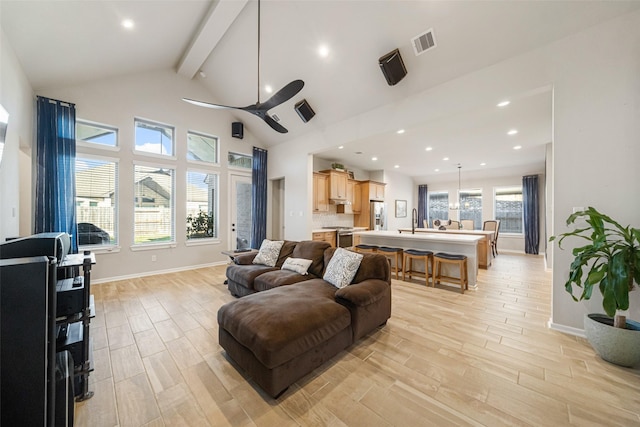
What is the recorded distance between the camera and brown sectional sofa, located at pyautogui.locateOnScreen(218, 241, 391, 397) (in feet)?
5.57

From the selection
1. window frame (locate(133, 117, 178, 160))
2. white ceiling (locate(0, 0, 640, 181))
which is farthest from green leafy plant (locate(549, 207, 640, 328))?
window frame (locate(133, 117, 178, 160))

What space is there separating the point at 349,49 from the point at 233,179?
4089mm

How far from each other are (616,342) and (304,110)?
5105 millimetres

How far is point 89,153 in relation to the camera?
14.1ft

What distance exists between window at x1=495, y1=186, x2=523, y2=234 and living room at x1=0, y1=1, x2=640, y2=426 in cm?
666

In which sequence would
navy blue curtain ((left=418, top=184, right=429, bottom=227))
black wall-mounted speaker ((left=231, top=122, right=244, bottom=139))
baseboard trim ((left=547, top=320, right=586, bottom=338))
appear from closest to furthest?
baseboard trim ((left=547, top=320, right=586, bottom=338)), black wall-mounted speaker ((left=231, top=122, right=244, bottom=139)), navy blue curtain ((left=418, top=184, right=429, bottom=227))

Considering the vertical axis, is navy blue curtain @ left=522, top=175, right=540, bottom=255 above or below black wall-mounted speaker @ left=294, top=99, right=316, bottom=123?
below

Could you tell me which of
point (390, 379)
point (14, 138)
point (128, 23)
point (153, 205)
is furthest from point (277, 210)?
point (390, 379)

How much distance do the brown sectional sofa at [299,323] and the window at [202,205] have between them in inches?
160

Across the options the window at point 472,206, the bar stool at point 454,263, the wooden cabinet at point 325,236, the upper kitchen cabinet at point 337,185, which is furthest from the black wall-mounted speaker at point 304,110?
the window at point 472,206

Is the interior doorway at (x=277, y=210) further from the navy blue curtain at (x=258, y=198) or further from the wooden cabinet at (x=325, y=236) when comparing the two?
the wooden cabinet at (x=325, y=236)

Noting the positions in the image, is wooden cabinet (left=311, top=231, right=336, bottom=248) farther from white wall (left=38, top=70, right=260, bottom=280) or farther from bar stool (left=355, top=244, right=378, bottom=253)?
white wall (left=38, top=70, right=260, bottom=280)

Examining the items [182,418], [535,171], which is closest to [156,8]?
[182,418]

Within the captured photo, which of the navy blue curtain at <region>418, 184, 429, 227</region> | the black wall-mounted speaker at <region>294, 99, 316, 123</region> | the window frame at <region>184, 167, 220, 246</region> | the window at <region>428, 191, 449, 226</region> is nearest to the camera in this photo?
the black wall-mounted speaker at <region>294, 99, 316, 123</region>
